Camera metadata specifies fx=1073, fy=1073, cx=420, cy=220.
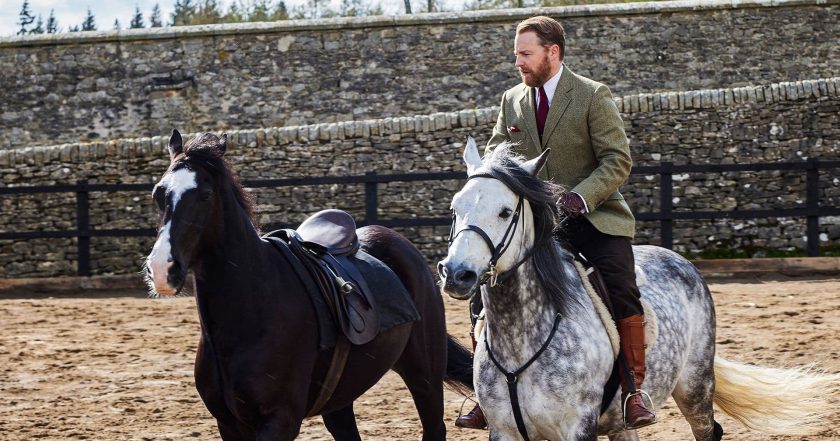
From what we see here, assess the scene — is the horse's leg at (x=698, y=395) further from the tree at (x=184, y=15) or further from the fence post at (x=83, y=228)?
the tree at (x=184, y=15)

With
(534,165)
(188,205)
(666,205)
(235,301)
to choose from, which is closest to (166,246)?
(188,205)

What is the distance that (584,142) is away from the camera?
4.28m

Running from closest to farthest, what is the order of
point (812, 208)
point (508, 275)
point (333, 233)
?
point (508, 275) < point (333, 233) < point (812, 208)

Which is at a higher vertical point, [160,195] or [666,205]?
[160,195]

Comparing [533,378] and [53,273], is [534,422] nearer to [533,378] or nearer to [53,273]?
[533,378]

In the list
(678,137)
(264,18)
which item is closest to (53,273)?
(678,137)

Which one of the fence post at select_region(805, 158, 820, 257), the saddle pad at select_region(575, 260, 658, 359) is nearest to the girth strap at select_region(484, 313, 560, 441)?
the saddle pad at select_region(575, 260, 658, 359)

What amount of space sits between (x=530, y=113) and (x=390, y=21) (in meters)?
15.0

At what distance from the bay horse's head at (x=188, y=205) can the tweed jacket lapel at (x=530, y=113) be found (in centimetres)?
117

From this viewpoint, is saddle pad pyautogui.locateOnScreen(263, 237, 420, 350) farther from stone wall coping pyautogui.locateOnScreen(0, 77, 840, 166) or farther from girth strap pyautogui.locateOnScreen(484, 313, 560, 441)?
stone wall coping pyautogui.locateOnScreen(0, 77, 840, 166)

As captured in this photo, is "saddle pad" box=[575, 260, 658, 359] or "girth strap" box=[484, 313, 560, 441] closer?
"girth strap" box=[484, 313, 560, 441]

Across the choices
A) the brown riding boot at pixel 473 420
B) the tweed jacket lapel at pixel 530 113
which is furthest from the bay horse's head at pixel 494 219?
the brown riding boot at pixel 473 420

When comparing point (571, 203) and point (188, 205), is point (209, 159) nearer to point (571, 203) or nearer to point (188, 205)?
point (188, 205)

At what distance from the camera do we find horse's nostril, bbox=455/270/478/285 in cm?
338
